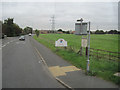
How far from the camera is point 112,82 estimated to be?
5.53 meters

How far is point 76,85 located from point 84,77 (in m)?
1.06

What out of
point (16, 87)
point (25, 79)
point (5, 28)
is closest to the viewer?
point (16, 87)

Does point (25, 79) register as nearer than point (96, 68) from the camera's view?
Yes

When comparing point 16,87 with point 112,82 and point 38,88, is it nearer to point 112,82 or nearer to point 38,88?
point 38,88

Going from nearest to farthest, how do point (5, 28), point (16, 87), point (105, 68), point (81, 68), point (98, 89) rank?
point (98, 89)
point (16, 87)
point (105, 68)
point (81, 68)
point (5, 28)

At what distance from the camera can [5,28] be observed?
62.0m

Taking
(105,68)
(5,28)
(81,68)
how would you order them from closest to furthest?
(105,68)
(81,68)
(5,28)

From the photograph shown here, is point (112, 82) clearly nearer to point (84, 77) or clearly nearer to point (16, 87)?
point (84, 77)

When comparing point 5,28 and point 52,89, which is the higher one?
point 5,28

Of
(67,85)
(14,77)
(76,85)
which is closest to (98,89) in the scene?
(76,85)

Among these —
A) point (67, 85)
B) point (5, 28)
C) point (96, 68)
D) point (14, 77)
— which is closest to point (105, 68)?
point (96, 68)

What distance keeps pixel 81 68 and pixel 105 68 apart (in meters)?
1.48

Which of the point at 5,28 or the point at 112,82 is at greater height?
the point at 5,28

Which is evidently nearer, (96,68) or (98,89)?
(98,89)
